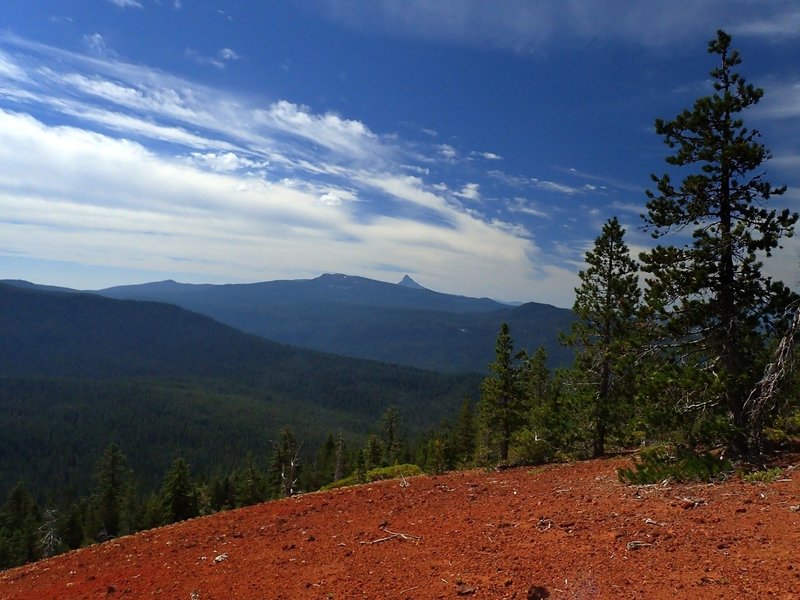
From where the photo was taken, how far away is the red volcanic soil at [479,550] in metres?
5.78

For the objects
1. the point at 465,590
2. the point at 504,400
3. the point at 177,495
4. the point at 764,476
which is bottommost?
the point at 177,495

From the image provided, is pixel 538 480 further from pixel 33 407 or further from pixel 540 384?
pixel 33 407

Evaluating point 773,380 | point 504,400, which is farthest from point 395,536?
point 504,400

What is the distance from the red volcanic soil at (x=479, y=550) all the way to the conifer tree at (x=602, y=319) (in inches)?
247

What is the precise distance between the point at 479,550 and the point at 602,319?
519 inches

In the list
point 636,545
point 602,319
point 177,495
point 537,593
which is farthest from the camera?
point 177,495

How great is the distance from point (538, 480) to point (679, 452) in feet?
11.9

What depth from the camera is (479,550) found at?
7.36m

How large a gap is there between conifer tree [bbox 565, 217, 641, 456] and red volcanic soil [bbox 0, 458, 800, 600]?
20.6 ft

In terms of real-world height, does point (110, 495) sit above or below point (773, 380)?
below

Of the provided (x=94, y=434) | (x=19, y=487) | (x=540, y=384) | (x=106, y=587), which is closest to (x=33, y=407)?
(x=94, y=434)

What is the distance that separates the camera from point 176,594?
7.30 m

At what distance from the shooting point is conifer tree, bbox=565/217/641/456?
1780 cm

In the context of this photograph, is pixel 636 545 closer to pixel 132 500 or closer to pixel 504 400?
pixel 504 400
